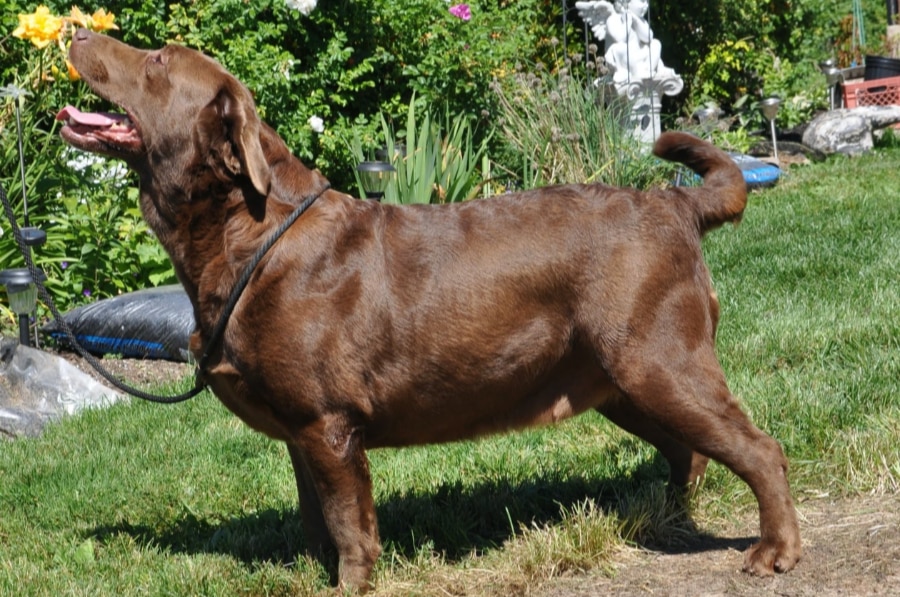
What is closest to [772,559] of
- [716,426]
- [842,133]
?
[716,426]

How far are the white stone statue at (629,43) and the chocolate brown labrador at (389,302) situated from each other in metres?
7.55

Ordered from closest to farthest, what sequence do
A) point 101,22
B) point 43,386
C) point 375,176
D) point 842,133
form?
point 43,386 → point 101,22 → point 375,176 → point 842,133

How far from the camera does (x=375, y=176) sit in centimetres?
714

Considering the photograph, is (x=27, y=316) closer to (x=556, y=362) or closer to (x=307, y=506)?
(x=307, y=506)

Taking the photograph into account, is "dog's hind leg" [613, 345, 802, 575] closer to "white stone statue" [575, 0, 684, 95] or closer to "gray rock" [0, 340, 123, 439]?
"gray rock" [0, 340, 123, 439]

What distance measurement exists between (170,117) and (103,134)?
0.81ft

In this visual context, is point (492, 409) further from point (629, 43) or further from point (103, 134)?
point (629, 43)

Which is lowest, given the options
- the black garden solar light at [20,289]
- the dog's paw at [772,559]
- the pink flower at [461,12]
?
the dog's paw at [772,559]

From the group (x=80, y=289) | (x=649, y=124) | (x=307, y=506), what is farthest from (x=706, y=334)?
(x=649, y=124)

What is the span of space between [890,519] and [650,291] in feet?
4.13

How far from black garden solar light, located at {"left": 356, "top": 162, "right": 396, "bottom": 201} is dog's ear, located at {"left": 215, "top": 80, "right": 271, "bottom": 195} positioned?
340cm

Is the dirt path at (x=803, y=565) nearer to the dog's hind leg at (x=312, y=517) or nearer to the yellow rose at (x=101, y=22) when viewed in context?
the dog's hind leg at (x=312, y=517)

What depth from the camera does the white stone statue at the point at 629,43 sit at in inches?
440

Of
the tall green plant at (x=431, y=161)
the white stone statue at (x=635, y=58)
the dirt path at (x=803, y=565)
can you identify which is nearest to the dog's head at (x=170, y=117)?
the dirt path at (x=803, y=565)
